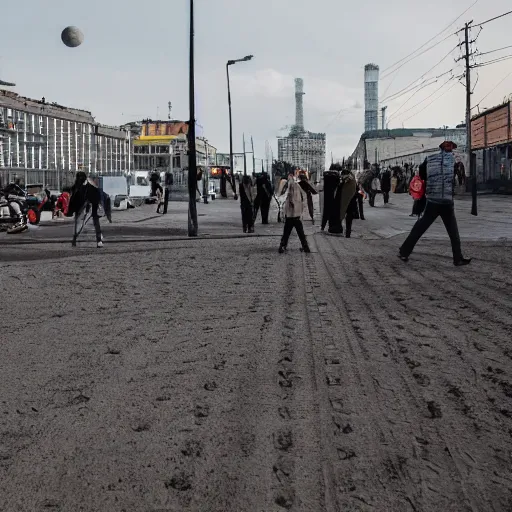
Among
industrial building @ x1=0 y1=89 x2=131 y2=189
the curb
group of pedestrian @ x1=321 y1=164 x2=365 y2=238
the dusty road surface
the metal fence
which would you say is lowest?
the dusty road surface

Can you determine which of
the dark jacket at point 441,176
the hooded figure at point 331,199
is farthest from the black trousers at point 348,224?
the dark jacket at point 441,176

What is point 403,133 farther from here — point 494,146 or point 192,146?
point 192,146

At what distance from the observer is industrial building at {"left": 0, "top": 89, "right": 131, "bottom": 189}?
82438 millimetres

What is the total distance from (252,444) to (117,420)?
85 centimetres

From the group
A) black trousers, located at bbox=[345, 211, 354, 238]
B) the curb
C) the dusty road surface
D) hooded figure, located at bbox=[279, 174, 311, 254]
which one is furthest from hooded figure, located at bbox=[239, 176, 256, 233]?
the dusty road surface

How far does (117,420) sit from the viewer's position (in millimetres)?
4434

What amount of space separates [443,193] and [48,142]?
87267 mm

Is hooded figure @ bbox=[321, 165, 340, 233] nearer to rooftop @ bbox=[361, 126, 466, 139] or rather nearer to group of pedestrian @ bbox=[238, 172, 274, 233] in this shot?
group of pedestrian @ bbox=[238, 172, 274, 233]

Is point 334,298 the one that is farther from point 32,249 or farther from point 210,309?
point 32,249

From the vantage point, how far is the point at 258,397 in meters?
4.86

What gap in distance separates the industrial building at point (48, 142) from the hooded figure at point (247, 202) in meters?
50.5

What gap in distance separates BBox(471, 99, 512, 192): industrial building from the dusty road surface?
131 ft

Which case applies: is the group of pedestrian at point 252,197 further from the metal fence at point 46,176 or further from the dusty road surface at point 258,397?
the metal fence at point 46,176

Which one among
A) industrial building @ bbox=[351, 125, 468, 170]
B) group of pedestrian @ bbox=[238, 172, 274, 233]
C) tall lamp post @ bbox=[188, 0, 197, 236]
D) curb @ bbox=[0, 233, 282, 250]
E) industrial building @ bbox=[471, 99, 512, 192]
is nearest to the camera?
curb @ bbox=[0, 233, 282, 250]
